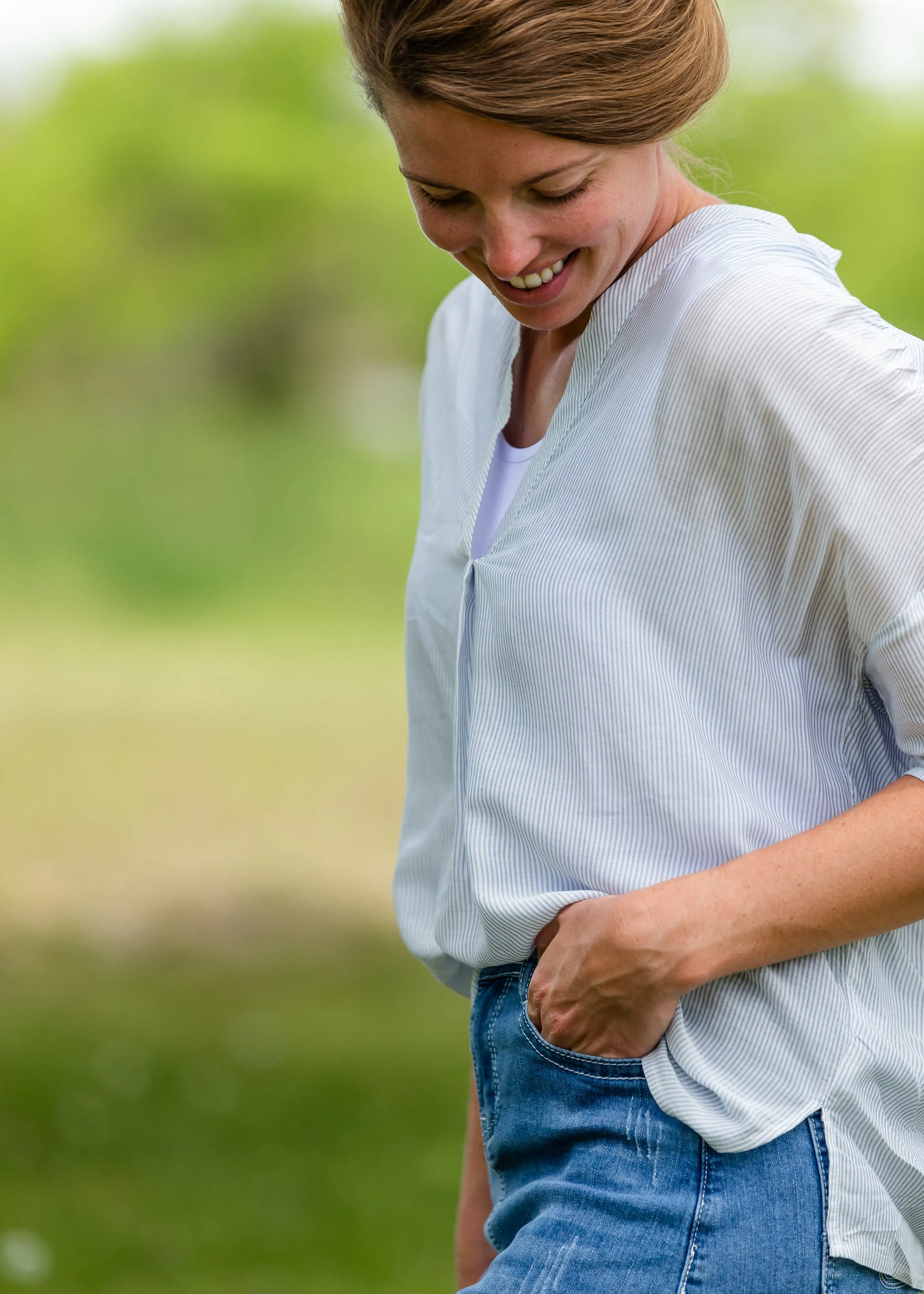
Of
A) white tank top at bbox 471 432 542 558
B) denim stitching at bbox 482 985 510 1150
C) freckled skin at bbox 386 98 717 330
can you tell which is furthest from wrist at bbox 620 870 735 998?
freckled skin at bbox 386 98 717 330

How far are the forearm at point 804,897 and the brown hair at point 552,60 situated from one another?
0.63 meters

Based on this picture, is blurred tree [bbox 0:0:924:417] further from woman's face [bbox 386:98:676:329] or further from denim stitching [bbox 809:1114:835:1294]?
denim stitching [bbox 809:1114:835:1294]

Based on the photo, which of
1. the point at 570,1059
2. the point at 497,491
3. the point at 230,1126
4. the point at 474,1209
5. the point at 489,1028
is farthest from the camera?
the point at 230,1126

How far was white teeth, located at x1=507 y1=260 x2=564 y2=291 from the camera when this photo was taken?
137 centimetres

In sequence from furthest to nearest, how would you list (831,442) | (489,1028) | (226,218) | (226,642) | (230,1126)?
1. (226,218)
2. (226,642)
3. (230,1126)
4. (489,1028)
5. (831,442)

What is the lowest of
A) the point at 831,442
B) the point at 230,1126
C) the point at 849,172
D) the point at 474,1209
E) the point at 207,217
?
the point at 207,217

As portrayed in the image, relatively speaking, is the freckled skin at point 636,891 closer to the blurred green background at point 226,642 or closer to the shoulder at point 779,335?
the shoulder at point 779,335

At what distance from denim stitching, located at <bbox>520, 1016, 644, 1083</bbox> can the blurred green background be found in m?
2.67

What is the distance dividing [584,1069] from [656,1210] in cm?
13

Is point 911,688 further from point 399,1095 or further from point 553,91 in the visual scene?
point 399,1095

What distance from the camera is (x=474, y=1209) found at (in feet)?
5.90

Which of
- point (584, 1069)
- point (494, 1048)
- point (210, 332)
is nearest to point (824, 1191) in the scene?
point (584, 1069)

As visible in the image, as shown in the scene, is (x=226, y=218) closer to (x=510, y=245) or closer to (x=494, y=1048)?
(x=510, y=245)

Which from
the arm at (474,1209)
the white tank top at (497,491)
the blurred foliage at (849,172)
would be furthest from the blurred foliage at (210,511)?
the white tank top at (497,491)
